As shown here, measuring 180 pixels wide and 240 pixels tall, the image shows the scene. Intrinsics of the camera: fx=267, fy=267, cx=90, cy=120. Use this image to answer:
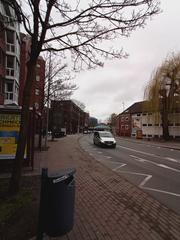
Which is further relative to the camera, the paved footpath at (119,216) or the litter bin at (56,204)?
the paved footpath at (119,216)

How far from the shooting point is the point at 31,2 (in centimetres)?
689

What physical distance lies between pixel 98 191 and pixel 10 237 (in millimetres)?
3652

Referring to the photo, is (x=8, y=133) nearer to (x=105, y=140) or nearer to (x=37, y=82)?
(x=105, y=140)

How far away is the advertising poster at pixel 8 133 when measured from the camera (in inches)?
406

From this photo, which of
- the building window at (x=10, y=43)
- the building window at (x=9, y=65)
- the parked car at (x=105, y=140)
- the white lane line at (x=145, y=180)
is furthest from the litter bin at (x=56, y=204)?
the building window at (x=10, y=43)

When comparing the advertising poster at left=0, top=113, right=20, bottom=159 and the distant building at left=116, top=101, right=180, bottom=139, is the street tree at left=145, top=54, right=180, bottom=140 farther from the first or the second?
the advertising poster at left=0, top=113, right=20, bottom=159

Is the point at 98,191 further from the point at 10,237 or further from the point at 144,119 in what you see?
the point at 144,119

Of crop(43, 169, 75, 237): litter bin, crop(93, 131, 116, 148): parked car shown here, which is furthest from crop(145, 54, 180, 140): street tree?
crop(43, 169, 75, 237): litter bin

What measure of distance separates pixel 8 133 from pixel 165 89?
119 feet

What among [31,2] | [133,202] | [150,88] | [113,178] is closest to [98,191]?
[133,202]

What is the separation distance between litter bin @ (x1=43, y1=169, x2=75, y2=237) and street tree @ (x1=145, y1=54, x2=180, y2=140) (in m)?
39.6

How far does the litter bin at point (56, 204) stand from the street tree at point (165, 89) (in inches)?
1557

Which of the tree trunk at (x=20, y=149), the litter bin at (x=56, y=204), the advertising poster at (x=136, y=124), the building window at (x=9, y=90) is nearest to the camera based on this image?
the litter bin at (x=56, y=204)

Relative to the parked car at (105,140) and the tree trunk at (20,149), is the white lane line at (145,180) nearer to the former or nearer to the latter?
the tree trunk at (20,149)
